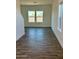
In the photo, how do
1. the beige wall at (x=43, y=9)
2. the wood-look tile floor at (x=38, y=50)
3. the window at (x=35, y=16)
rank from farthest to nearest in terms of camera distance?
the window at (x=35, y=16) < the beige wall at (x=43, y=9) < the wood-look tile floor at (x=38, y=50)

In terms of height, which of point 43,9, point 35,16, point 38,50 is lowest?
point 38,50

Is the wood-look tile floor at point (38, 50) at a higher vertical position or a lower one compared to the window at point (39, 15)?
lower

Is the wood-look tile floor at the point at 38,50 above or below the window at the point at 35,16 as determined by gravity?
below

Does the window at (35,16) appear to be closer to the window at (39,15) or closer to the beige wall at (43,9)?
the window at (39,15)

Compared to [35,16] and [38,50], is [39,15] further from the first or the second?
[38,50]

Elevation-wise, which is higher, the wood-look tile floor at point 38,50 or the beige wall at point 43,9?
the beige wall at point 43,9

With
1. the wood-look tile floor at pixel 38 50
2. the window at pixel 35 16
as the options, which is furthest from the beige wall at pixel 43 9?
the wood-look tile floor at pixel 38 50

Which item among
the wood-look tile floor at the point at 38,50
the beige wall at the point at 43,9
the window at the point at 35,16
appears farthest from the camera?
the window at the point at 35,16

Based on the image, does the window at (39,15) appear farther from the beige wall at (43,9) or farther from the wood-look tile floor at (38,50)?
the wood-look tile floor at (38,50)

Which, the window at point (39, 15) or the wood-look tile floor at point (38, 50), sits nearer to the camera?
the wood-look tile floor at point (38, 50)

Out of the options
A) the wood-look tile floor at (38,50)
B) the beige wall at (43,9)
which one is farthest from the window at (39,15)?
the wood-look tile floor at (38,50)

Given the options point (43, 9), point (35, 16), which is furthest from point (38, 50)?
point (43, 9)
